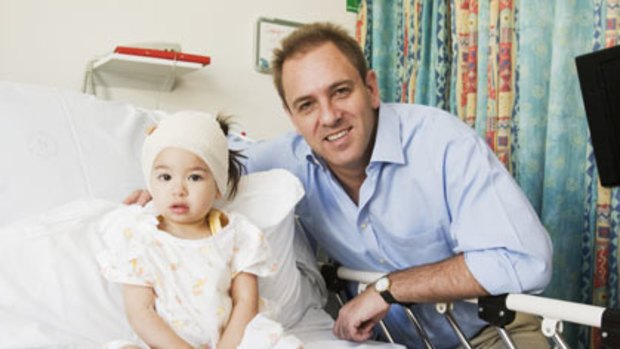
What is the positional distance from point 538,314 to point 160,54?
1.39 meters

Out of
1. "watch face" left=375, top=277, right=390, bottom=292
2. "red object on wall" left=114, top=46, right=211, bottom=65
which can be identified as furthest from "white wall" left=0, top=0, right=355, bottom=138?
"watch face" left=375, top=277, right=390, bottom=292

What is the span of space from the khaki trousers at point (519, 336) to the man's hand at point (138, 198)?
0.88 m

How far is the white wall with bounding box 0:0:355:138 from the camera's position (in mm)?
1934

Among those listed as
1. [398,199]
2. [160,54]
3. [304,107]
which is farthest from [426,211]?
[160,54]

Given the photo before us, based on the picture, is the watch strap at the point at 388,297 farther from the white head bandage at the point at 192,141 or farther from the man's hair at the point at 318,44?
the man's hair at the point at 318,44

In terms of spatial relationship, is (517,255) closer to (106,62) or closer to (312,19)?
(106,62)

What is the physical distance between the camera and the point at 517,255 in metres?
1.27

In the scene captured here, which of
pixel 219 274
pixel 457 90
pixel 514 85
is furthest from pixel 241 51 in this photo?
pixel 219 274

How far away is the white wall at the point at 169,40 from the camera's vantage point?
1.93 m

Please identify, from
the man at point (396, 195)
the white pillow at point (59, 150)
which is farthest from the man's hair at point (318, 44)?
the white pillow at point (59, 150)

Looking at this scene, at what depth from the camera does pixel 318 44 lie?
1.58 m

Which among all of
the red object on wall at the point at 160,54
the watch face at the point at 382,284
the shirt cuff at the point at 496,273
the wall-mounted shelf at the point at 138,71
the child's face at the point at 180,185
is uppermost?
the red object on wall at the point at 160,54

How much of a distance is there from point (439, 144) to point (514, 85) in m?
0.67

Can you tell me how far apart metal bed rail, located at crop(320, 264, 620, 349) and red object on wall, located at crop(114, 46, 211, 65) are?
3.00 feet
